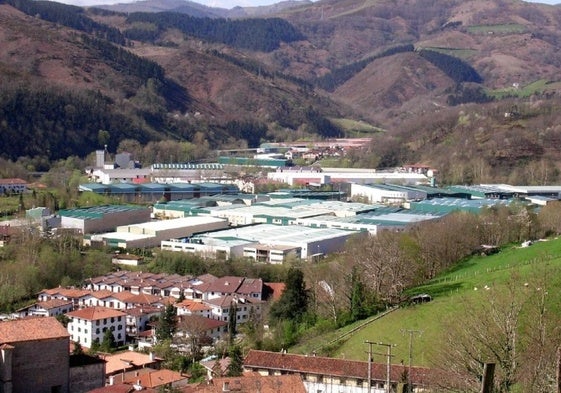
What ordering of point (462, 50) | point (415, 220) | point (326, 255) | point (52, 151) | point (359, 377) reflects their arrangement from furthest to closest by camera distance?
point (462, 50), point (52, 151), point (415, 220), point (326, 255), point (359, 377)

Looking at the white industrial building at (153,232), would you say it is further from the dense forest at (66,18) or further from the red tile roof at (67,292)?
the dense forest at (66,18)

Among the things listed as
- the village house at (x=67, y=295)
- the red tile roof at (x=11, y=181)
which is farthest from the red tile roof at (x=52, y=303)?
the red tile roof at (x=11, y=181)

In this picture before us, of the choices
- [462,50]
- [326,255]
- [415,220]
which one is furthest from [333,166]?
[462,50]

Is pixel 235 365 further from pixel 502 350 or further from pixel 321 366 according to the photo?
pixel 502 350

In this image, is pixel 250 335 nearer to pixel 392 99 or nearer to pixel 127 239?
pixel 127 239

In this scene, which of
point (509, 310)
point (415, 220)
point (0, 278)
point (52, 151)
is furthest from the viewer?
point (52, 151)

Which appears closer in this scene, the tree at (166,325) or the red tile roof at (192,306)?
the tree at (166,325)

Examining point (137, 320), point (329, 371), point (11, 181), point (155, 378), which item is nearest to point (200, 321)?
point (137, 320)
